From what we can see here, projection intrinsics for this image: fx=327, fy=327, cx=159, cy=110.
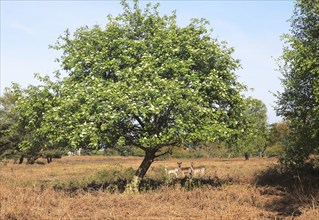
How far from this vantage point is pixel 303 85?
22172 millimetres

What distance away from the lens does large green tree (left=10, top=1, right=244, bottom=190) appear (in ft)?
59.4

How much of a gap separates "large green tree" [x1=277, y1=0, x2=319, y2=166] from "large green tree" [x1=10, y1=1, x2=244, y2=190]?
402cm

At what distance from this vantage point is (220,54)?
2172 centimetres

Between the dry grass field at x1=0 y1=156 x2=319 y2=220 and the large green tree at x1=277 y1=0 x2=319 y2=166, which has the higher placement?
the large green tree at x1=277 y1=0 x2=319 y2=166

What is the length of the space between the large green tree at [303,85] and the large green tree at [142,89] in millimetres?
4022

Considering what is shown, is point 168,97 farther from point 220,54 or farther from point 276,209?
point 276,209

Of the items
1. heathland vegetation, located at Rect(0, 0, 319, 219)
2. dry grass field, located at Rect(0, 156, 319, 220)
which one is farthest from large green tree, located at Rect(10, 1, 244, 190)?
dry grass field, located at Rect(0, 156, 319, 220)

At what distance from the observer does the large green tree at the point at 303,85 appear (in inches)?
747

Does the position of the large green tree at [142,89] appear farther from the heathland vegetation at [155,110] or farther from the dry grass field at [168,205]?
the dry grass field at [168,205]

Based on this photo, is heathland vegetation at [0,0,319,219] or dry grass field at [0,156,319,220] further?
heathland vegetation at [0,0,319,219]

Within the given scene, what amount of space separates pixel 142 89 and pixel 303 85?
453 inches

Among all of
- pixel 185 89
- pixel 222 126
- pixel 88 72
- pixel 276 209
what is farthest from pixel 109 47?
pixel 276 209

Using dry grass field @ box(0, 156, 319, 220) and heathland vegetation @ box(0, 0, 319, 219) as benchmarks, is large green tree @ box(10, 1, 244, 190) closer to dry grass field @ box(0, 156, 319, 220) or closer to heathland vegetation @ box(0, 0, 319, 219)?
heathland vegetation @ box(0, 0, 319, 219)

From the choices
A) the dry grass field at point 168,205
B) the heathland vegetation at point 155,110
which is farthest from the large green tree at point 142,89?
the dry grass field at point 168,205
